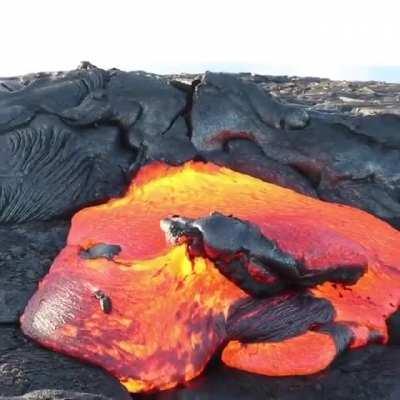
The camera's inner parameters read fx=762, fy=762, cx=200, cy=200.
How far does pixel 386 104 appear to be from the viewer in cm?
566

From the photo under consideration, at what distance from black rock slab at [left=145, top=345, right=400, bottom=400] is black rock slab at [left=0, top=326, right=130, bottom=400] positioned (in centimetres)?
27

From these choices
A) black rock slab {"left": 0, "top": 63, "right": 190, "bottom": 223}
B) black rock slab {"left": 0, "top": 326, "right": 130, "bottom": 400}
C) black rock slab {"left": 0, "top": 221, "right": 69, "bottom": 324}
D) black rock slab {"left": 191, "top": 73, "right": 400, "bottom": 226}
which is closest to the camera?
black rock slab {"left": 0, "top": 326, "right": 130, "bottom": 400}

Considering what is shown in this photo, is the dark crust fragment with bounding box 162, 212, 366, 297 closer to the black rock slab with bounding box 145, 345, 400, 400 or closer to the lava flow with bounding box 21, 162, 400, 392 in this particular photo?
the lava flow with bounding box 21, 162, 400, 392

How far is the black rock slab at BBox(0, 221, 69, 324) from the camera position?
409cm

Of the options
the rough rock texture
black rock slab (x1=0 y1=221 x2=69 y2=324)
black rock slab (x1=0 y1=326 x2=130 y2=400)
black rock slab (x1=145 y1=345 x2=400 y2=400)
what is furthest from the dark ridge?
black rock slab (x1=0 y1=221 x2=69 y2=324)

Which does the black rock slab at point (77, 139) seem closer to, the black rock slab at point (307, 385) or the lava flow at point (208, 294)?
the lava flow at point (208, 294)

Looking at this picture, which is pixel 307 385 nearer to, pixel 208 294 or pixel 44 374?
pixel 208 294

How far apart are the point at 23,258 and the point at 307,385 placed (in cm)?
175

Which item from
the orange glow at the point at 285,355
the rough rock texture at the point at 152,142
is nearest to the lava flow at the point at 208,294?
the orange glow at the point at 285,355

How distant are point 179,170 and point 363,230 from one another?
3.89 feet

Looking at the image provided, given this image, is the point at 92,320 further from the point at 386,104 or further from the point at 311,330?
the point at 386,104

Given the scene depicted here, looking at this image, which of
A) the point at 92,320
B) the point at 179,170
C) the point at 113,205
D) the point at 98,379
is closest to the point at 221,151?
the point at 179,170

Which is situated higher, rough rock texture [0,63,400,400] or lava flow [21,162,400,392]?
rough rock texture [0,63,400,400]

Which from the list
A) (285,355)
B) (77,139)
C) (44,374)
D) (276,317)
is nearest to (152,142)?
(77,139)
